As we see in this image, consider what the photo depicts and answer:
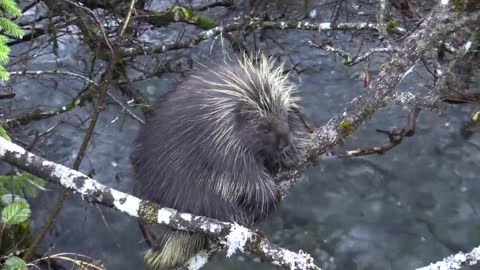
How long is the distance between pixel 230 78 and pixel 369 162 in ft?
7.51

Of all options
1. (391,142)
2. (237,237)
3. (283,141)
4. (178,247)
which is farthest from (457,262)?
(391,142)

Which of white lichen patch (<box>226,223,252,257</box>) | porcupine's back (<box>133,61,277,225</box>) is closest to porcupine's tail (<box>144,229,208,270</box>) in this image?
porcupine's back (<box>133,61,277,225</box>)

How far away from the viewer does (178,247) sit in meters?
3.32

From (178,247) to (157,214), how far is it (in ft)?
1.73

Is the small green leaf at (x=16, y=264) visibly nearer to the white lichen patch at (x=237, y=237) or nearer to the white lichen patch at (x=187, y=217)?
the white lichen patch at (x=187, y=217)

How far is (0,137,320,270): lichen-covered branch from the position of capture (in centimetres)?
269

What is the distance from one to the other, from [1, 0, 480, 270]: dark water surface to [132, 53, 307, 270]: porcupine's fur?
1189 millimetres

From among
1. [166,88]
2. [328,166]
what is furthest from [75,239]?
[328,166]

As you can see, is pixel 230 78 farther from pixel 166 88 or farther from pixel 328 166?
pixel 166 88

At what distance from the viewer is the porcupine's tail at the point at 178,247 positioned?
10.8ft

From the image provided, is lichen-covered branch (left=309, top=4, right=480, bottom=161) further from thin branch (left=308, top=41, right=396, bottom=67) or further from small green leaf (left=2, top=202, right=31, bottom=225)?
small green leaf (left=2, top=202, right=31, bottom=225)

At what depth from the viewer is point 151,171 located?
3.40 metres

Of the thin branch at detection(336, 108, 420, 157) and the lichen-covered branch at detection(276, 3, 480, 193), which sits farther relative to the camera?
the thin branch at detection(336, 108, 420, 157)

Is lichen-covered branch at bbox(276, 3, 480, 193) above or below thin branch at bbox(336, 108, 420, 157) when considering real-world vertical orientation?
above
